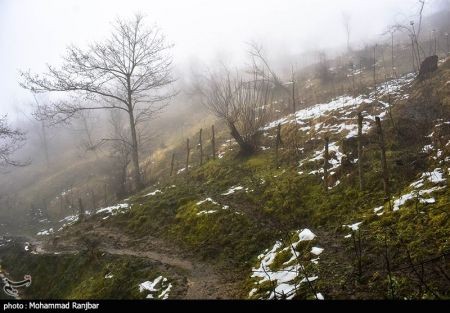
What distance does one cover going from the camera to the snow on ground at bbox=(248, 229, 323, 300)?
6.04 meters

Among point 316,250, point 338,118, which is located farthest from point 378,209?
point 338,118

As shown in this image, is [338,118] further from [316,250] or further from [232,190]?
[316,250]

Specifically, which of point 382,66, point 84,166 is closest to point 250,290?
point 382,66

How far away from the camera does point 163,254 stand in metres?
10.5

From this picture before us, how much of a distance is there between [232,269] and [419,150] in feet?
24.4

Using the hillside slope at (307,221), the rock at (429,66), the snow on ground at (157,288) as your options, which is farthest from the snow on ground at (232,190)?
the rock at (429,66)

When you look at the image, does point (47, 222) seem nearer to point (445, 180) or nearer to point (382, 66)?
point (445, 180)

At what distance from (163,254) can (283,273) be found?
4.77 metres

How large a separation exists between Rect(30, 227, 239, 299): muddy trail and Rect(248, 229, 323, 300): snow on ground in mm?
649

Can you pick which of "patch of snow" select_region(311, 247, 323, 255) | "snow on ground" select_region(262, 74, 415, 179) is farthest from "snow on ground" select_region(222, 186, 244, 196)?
"patch of snow" select_region(311, 247, 323, 255)

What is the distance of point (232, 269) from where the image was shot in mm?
8422

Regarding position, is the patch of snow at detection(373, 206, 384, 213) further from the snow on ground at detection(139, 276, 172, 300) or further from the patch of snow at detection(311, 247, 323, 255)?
the snow on ground at detection(139, 276, 172, 300)

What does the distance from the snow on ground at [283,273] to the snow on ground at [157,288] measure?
1.89 m

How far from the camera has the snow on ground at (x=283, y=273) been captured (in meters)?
6.04
